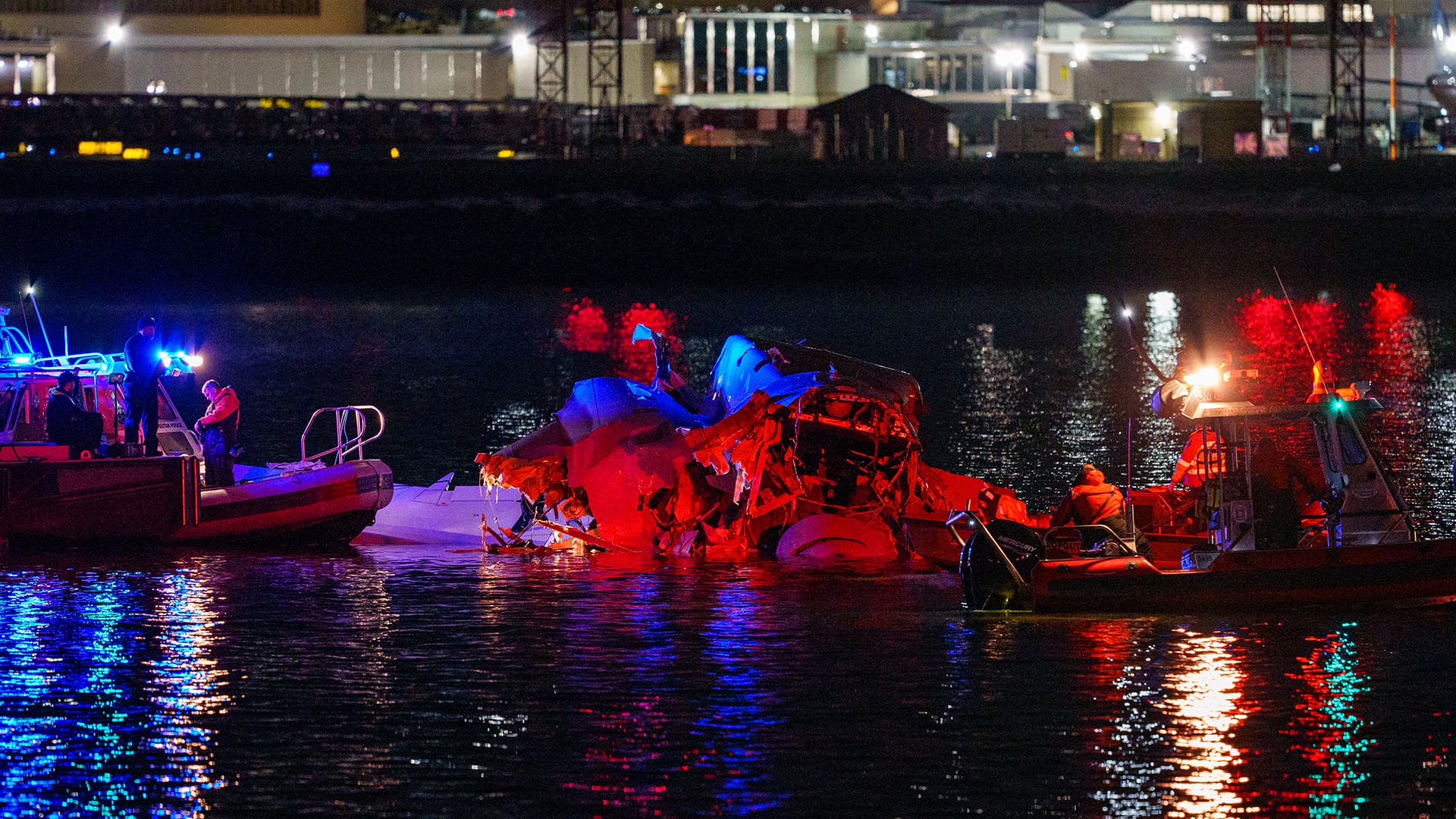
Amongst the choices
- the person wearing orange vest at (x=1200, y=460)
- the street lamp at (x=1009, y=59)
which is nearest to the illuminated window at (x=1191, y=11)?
the street lamp at (x=1009, y=59)

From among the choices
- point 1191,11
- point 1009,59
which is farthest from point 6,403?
point 1191,11

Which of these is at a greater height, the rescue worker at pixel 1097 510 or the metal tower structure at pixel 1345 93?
the metal tower structure at pixel 1345 93

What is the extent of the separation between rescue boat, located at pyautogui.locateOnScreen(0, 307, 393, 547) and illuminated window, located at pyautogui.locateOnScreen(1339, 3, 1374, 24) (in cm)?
8047

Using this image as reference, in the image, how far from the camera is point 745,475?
23656mm

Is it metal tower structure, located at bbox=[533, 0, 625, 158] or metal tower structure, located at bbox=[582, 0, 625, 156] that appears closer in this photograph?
metal tower structure, located at bbox=[582, 0, 625, 156]

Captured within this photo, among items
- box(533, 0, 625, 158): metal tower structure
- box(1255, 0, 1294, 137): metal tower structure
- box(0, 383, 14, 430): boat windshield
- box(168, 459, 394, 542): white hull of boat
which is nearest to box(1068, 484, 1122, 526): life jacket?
box(168, 459, 394, 542): white hull of boat

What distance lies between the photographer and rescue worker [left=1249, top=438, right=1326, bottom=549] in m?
18.6

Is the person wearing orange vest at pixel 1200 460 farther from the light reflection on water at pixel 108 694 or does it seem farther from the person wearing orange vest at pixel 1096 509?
the light reflection on water at pixel 108 694

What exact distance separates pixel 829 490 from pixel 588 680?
280 inches

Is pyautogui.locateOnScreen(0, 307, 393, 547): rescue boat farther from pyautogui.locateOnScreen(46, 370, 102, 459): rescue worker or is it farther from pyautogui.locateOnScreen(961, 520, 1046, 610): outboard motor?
pyautogui.locateOnScreen(961, 520, 1046, 610): outboard motor

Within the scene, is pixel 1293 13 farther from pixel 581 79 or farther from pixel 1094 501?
pixel 1094 501

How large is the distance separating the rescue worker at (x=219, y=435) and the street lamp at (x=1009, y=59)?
79316 millimetres

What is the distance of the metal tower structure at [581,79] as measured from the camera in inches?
3504

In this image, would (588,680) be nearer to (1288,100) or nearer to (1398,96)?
(1288,100)
